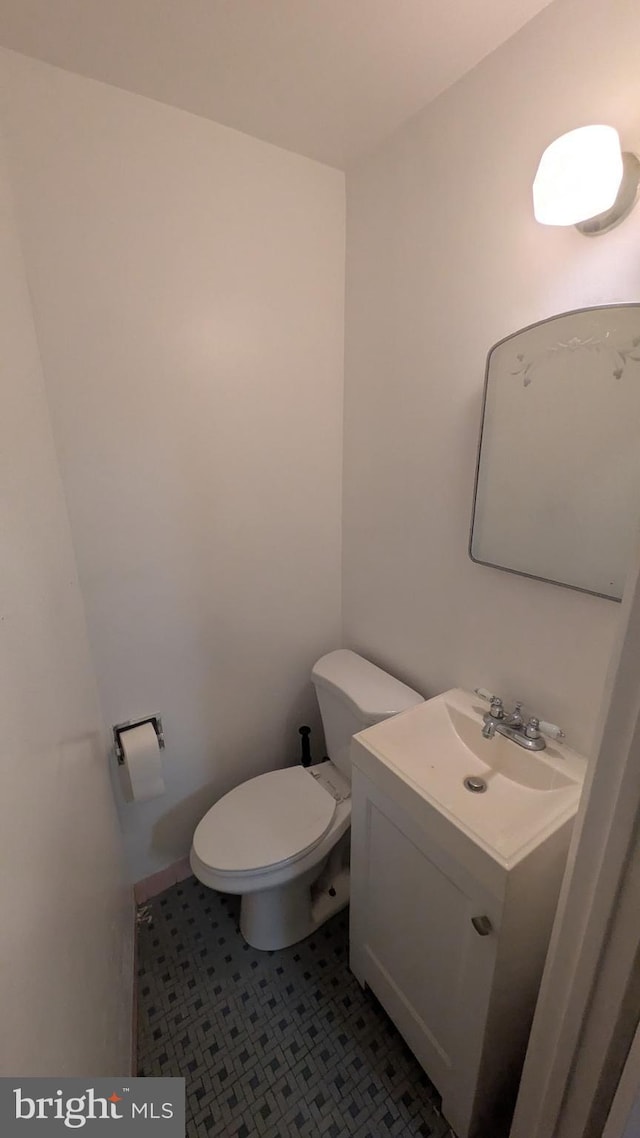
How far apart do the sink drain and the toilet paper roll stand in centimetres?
95

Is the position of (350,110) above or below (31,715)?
above

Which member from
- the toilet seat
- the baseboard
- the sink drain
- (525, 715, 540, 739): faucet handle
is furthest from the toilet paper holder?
(525, 715, 540, 739): faucet handle

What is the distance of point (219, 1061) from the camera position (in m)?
1.17

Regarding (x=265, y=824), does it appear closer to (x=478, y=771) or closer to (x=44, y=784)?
(x=478, y=771)

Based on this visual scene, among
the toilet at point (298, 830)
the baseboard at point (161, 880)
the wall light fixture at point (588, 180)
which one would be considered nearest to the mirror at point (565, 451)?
the wall light fixture at point (588, 180)

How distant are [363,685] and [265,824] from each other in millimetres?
538

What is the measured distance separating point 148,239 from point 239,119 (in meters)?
0.42

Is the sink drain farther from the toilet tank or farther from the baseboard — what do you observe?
the baseboard

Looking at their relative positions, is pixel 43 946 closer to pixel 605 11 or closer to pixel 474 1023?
pixel 474 1023

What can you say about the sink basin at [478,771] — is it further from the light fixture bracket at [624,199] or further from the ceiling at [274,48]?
the ceiling at [274,48]

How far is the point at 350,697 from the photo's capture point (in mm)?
1410

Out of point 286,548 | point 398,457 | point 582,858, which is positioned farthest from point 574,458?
point 286,548

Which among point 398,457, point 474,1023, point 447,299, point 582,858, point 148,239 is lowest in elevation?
point 474,1023

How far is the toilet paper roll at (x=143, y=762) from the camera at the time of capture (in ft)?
4.44
